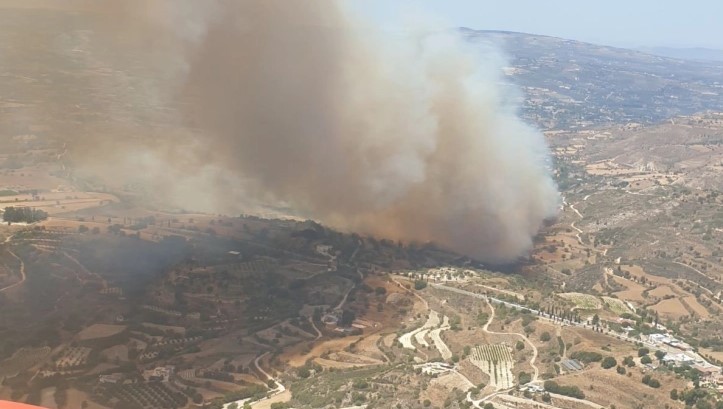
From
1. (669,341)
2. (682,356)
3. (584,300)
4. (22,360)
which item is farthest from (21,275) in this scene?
(669,341)

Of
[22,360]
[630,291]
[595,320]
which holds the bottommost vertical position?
[630,291]

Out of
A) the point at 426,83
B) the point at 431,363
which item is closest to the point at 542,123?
the point at 426,83

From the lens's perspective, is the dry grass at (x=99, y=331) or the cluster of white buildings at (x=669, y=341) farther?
the dry grass at (x=99, y=331)

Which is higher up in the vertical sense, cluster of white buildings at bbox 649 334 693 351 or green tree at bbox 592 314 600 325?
cluster of white buildings at bbox 649 334 693 351

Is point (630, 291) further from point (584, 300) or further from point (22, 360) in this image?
point (22, 360)

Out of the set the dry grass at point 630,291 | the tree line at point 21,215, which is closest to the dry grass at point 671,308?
the dry grass at point 630,291

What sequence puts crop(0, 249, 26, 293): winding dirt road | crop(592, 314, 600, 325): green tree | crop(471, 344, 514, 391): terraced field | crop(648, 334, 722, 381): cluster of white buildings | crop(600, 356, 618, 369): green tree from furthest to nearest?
crop(592, 314, 600, 325): green tree < crop(0, 249, 26, 293): winding dirt road < crop(471, 344, 514, 391): terraced field < crop(600, 356, 618, 369): green tree < crop(648, 334, 722, 381): cluster of white buildings

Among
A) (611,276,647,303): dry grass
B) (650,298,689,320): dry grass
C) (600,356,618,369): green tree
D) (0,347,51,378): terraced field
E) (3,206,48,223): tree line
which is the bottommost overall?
(650,298,689,320): dry grass

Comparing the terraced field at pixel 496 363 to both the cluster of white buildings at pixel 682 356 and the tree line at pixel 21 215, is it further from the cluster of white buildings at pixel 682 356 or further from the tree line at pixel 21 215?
the tree line at pixel 21 215

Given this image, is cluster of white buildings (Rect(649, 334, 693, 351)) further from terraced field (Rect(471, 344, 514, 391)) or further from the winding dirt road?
the winding dirt road

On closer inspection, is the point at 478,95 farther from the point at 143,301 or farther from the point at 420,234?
the point at 143,301

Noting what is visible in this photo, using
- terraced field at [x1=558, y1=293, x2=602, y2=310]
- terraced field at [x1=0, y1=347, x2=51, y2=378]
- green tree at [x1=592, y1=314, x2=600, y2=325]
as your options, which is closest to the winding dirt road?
terraced field at [x1=0, y1=347, x2=51, y2=378]
